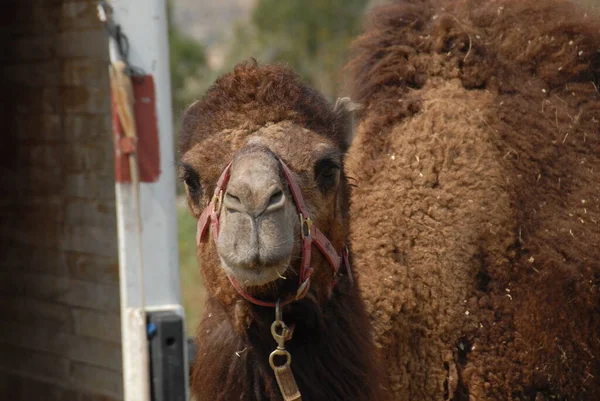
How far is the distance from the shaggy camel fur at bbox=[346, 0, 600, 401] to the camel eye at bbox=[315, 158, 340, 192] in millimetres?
746

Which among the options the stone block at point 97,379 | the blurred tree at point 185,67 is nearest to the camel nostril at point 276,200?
the stone block at point 97,379

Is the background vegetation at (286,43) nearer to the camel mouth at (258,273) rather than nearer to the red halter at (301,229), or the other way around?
the red halter at (301,229)

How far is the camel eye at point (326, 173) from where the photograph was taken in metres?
3.88

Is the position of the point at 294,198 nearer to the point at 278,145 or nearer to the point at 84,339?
→ the point at 278,145

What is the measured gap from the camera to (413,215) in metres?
4.68

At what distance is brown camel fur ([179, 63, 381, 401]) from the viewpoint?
3.79 m

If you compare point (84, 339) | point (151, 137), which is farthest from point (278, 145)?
point (84, 339)

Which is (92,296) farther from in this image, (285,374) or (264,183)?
(264,183)

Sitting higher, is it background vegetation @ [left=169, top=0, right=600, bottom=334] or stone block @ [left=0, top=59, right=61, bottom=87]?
background vegetation @ [left=169, top=0, right=600, bottom=334]

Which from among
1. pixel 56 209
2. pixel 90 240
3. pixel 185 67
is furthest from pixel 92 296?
pixel 185 67

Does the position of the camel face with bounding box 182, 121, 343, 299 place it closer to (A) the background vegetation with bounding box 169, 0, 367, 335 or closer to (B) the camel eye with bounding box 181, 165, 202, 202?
(B) the camel eye with bounding box 181, 165, 202, 202

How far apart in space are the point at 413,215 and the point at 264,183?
1467 mm

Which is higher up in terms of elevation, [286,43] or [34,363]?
[286,43]

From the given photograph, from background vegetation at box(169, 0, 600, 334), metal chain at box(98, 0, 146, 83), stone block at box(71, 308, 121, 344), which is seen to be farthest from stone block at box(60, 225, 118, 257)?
background vegetation at box(169, 0, 600, 334)
